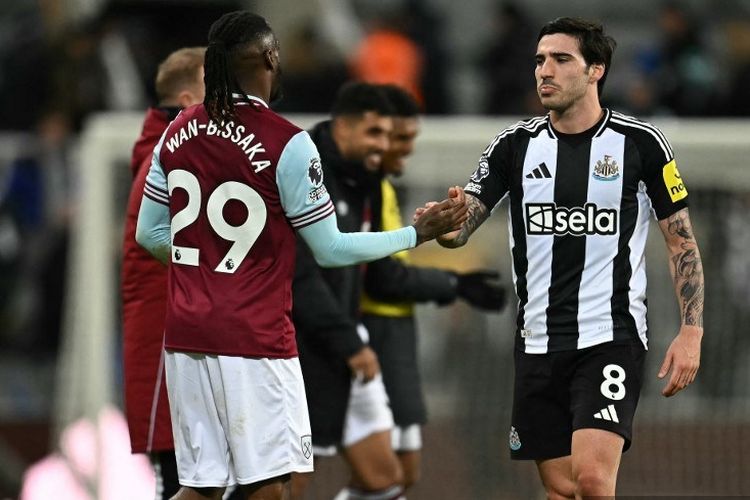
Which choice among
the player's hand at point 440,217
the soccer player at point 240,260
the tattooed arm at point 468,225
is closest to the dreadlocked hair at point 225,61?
the soccer player at point 240,260

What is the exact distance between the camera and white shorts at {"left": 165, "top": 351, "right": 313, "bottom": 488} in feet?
18.8

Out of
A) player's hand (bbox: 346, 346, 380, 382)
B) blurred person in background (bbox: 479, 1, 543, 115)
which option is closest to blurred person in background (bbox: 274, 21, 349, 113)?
blurred person in background (bbox: 479, 1, 543, 115)

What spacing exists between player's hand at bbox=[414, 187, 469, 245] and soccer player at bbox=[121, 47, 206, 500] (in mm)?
1401

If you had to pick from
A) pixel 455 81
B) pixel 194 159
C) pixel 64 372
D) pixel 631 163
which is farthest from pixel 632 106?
pixel 194 159

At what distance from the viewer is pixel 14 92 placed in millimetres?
14500

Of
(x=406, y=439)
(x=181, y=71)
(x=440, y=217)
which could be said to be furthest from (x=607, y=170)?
(x=406, y=439)

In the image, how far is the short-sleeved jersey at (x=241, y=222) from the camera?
5699 mm

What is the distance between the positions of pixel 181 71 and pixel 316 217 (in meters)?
1.58

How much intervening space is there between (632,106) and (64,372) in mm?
5234

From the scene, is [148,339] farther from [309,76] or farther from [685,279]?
[309,76]

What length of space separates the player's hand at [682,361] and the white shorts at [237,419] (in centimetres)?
143

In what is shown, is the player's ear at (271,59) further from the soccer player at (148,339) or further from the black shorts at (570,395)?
the black shorts at (570,395)

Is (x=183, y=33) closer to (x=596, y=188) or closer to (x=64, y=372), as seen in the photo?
(x=64, y=372)

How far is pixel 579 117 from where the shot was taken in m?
6.39
